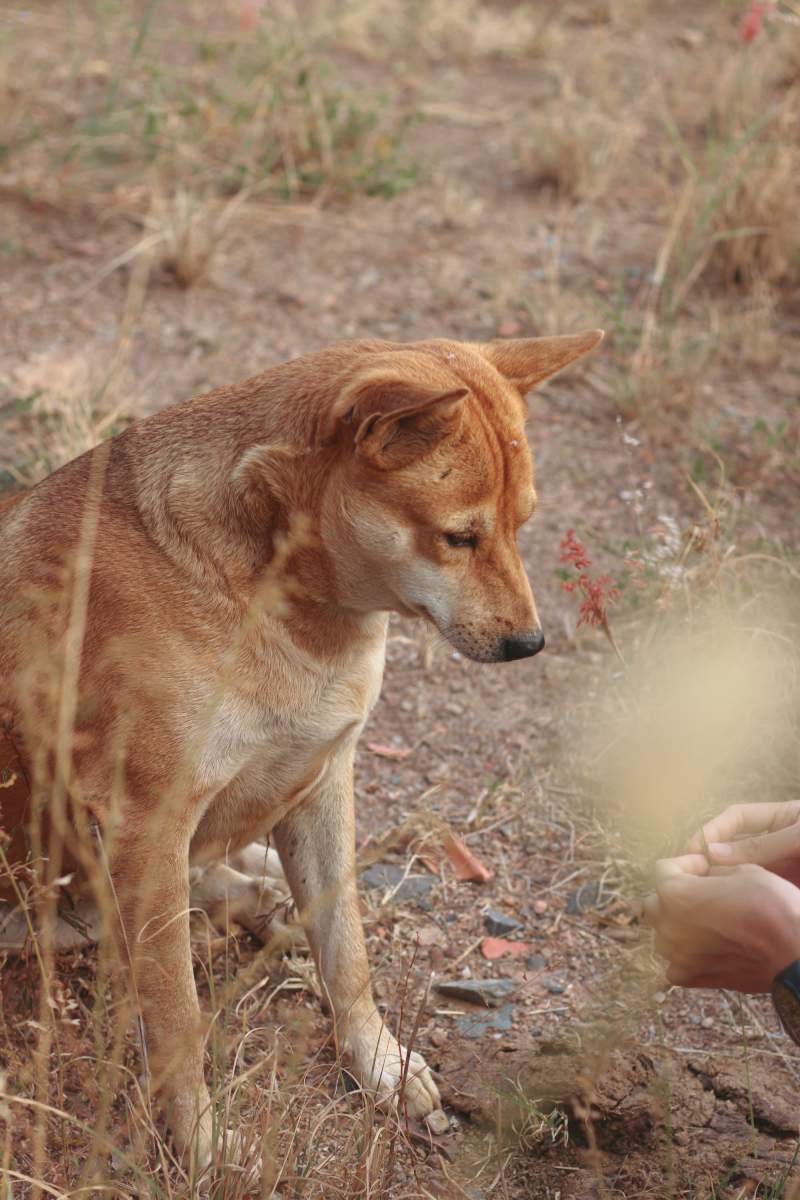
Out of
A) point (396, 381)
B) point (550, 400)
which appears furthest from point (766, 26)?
point (396, 381)

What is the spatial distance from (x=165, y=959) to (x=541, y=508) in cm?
265

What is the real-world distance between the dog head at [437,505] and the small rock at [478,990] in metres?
1.02

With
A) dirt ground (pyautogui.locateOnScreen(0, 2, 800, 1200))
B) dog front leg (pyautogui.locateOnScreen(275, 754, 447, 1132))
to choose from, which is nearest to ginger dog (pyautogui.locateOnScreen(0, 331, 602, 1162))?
dog front leg (pyautogui.locateOnScreen(275, 754, 447, 1132))

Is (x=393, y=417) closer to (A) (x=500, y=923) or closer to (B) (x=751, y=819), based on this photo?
(B) (x=751, y=819)

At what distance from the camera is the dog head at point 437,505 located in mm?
2600

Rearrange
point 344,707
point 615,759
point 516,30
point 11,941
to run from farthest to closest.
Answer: point 516,30 → point 615,759 → point 11,941 → point 344,707

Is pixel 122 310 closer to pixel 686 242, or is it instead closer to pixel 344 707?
pixel 686 242

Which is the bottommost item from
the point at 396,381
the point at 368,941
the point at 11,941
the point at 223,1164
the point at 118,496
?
the point at 368,941

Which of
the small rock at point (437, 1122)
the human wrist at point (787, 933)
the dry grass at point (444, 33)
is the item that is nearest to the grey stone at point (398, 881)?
the small rock at point (437, 1122)

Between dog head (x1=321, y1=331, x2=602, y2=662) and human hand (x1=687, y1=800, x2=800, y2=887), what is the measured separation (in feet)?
1.69

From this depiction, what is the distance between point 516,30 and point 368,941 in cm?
621

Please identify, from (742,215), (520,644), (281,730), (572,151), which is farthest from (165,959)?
(572,151)

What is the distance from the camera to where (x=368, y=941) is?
350 cm

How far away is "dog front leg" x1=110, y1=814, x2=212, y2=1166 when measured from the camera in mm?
2621
